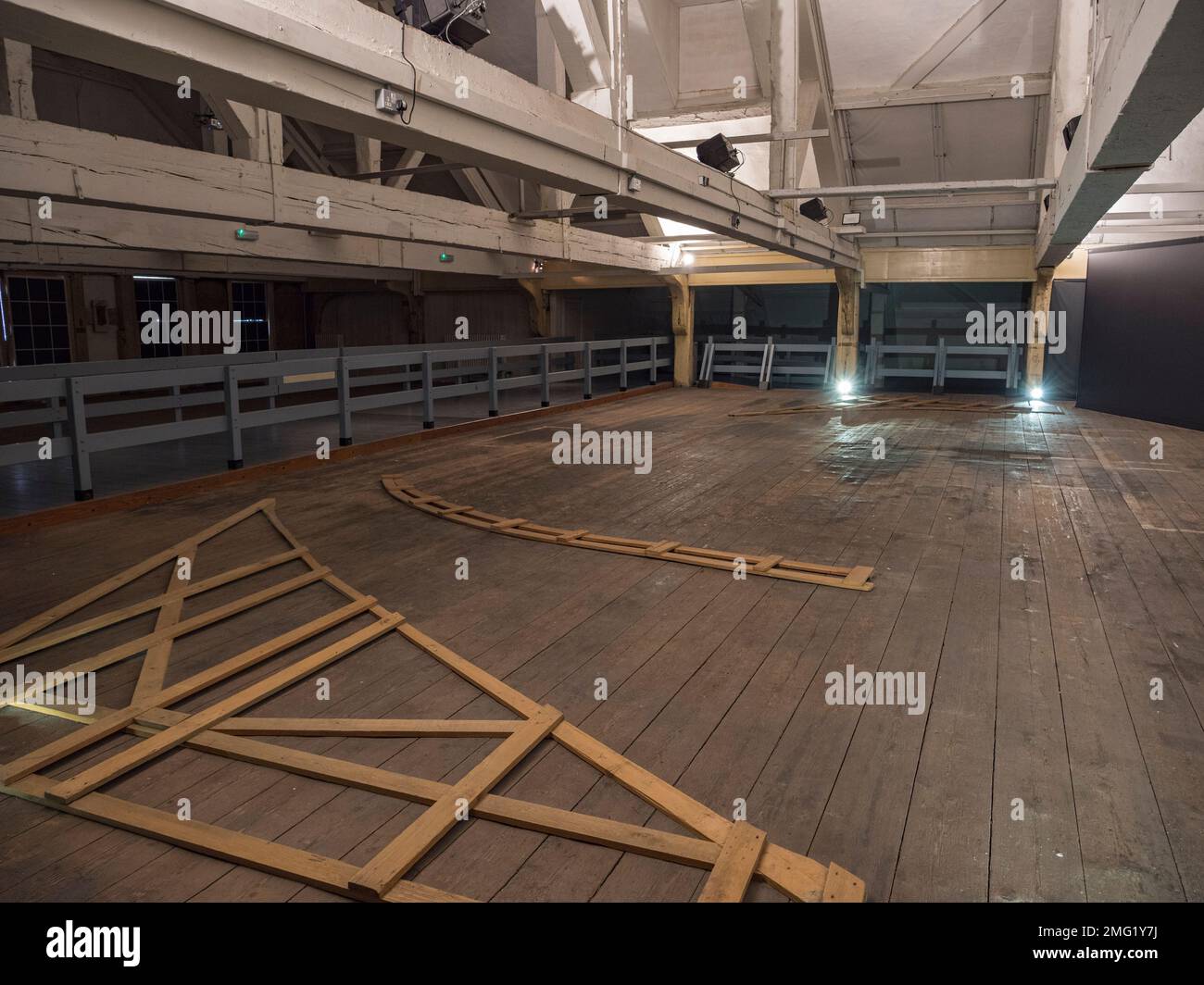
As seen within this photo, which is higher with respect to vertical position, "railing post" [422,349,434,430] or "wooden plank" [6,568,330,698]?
"railing post" [422,349,434,430]

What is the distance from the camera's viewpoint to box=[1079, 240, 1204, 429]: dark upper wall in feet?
32.7

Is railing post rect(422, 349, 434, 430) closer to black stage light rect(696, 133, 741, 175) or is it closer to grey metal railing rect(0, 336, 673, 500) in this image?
grey metal railing rect(0, 336, 673, 500)

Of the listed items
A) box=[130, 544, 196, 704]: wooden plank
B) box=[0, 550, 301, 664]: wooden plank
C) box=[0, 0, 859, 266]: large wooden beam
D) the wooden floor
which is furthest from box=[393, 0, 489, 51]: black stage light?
box=[130, 544, 196, 704]: wooden plank

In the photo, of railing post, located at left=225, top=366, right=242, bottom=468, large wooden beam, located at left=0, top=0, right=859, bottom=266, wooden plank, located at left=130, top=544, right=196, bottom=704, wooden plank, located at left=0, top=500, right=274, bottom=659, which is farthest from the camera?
railing post, located at left=225, top=366, right=242, bottom=468

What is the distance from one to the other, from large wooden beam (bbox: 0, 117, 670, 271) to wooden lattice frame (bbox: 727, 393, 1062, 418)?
465 cm

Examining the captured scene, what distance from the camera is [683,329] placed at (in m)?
15.4

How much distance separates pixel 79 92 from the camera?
40.5 ft

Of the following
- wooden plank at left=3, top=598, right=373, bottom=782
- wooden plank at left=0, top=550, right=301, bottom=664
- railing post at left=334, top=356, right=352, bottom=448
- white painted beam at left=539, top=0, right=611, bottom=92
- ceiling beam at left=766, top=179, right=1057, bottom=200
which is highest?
white painted beam at left=539, top=0, right=611, bottom=92

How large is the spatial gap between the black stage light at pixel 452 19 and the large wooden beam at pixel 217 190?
2365 millimetres

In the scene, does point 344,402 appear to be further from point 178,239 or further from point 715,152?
point 715,152

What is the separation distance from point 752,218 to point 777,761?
6.38 meters

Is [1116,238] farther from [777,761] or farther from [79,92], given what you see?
[79,92]

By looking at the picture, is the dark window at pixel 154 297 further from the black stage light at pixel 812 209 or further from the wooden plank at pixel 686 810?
the wooden plank at pixel 686 810

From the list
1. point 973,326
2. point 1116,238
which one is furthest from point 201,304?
point 1116,238
